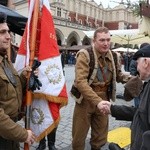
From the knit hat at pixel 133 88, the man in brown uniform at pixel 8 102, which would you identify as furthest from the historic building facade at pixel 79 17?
the man in brown uniform at pixel 8 102

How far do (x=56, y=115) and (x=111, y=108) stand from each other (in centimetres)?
65

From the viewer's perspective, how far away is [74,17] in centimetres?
6838

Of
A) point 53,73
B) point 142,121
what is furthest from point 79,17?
point 142,121

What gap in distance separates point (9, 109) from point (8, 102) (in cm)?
7

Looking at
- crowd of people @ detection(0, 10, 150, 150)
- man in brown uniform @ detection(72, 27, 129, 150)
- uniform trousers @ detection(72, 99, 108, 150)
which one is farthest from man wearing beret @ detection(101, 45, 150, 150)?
uniform trousers @ detection(72, 99, 108, 150)

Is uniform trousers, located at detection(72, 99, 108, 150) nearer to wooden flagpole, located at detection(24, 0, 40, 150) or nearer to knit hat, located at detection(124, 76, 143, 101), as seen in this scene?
knit hat, located at detection(124, 76, 143, 101)

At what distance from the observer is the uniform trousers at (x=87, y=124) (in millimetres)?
4273

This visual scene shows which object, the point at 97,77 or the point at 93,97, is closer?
the point at 93,97

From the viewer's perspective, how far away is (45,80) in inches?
139

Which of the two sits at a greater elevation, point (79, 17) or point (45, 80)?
point (79, 17)

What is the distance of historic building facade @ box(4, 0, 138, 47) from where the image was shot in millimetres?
49406

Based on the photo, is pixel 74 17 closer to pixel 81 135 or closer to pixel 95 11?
pixel 95 11

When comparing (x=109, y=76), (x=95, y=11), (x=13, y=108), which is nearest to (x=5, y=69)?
(x=13, y=108)

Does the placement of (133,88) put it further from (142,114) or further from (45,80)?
(142,114)
